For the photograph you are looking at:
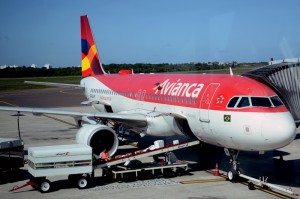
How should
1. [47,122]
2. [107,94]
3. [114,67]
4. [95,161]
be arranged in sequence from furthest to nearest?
[114,67] < [47,122] < [107,94] < [95,161]

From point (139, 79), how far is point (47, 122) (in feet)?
52.1

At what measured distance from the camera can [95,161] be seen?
17.2 m

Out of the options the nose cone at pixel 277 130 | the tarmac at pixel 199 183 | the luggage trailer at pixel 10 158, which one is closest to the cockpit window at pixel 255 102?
the nose cone at pixel 277 130

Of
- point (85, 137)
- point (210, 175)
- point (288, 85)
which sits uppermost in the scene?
point (288, 85)

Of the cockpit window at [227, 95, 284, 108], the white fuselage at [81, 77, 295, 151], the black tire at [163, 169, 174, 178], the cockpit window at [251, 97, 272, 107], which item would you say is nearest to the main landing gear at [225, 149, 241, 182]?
the white fuselage at [81, 77, 295, 151]

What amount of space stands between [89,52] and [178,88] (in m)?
16.6

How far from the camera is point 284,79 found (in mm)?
16594

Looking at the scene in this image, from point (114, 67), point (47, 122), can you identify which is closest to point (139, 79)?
point (47, 122)

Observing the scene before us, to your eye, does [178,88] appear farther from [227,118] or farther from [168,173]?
[227,118]

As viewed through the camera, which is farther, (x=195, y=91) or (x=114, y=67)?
(x=114, y=67)

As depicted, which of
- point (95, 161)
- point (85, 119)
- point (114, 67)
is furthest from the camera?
point (114, 67)

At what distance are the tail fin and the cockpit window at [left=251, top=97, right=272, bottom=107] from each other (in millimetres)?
21026

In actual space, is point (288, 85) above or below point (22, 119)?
above

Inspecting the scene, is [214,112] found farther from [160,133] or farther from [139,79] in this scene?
[139,79]
